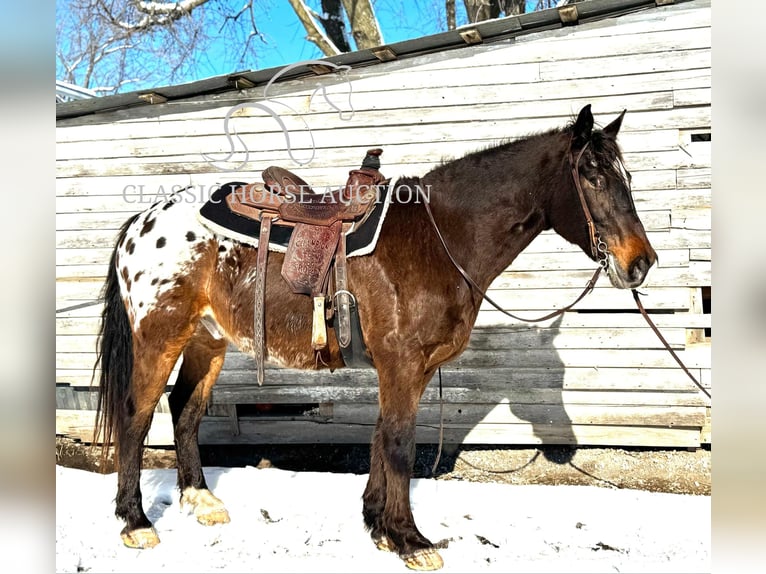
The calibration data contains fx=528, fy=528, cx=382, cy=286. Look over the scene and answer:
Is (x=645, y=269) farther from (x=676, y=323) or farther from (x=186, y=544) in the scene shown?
(x=186, y=544)

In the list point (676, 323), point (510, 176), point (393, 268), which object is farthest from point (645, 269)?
point (676, 323)

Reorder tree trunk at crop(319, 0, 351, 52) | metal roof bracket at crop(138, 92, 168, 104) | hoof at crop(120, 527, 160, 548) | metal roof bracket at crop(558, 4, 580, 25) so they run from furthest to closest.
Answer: tree trunk at crop(319, 0, 351, 52)
metal roof bracket at crop(138, 92, 168, 104)
metal roof bracket at crop(558, 4, 580, 25)
hoof at crop(120, 527, 160, 548)

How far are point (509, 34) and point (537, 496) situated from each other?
400 cm

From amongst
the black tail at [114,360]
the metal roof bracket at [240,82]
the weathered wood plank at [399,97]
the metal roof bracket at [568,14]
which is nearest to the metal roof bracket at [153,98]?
the weathered wood plank at [399,97]

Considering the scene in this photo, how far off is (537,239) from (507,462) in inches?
85.2

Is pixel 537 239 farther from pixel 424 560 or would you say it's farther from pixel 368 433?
pixel 424 560

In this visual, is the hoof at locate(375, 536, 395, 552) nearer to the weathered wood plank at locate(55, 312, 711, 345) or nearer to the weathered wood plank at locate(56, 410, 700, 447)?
the weathered wood plank at locate(56, 410, 700, 447)

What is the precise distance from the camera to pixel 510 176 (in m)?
3.05

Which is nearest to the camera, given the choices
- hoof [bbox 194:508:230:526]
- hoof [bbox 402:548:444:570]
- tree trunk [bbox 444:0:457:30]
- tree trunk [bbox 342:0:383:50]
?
hoof [bbox 402:548:444:570]

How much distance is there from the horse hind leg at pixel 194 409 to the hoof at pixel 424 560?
1.41 m

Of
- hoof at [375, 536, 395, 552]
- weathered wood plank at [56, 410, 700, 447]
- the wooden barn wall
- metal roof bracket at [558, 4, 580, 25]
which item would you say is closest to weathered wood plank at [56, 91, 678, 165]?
the wooden barn wall

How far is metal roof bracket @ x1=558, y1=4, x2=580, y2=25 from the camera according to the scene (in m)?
4.48

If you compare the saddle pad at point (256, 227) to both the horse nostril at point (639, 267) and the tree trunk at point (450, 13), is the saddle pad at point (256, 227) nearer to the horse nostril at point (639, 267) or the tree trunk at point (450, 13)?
the horse nostril at point (639, 267)

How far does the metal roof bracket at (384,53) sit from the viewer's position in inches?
187
